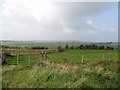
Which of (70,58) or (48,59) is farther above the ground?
(48,59)

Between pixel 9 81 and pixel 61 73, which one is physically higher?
pixel 61 73

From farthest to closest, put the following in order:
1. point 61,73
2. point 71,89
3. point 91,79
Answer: point 61,73
point 91,79
point 71,89

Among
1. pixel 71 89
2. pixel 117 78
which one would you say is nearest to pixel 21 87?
pixel 71 89

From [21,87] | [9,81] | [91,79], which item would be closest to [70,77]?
[91,79]

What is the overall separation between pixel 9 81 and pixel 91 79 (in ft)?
12.8

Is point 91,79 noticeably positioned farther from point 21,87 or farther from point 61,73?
point 21,87

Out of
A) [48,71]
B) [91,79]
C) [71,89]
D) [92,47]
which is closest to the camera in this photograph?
[71,89]

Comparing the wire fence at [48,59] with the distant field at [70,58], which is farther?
the distant field at [70,58]

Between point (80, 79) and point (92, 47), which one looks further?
point (92, 47)

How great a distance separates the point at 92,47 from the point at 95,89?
3837 centimetres

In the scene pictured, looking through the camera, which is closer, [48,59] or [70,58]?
[48,59]

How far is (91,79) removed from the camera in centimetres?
629

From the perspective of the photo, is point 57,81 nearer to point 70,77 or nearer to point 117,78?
point 70,77

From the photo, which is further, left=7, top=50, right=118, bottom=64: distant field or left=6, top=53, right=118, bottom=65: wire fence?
left=7, top=50, right=118, bottom=64: distant field
